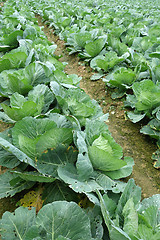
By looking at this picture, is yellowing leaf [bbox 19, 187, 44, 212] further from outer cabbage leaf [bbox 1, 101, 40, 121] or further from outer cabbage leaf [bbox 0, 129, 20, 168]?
outer cabbage leaf [bbox 1, 101, 40, 121]

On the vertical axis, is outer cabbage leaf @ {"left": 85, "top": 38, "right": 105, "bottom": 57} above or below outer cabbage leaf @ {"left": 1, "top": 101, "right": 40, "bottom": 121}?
below

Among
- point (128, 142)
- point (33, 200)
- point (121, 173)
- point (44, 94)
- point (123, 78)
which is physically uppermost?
point (44, 94)

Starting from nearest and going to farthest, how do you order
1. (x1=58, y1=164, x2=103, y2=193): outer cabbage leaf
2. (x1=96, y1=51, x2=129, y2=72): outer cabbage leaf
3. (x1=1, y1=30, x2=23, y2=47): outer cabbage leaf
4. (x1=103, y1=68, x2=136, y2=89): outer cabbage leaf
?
(x1=58, y1=164, x2=103, y2=193): outer cabbage leaf → (x1=103, y1=68, x2=136, y2=89): outer cabbage leaf → (x1=96, y1=51, x2=129, y2=72): outer cabbage leaf → (x1=1, y1=30, x2=23, y2=47): outer cabbage leaf

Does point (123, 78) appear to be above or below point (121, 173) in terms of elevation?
above

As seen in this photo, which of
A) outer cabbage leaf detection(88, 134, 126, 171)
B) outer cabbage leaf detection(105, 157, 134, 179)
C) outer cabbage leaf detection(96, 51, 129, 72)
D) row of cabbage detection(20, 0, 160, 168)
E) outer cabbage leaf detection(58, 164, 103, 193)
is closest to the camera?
outer cabbage leaf detection(58, 164, 103, 193)

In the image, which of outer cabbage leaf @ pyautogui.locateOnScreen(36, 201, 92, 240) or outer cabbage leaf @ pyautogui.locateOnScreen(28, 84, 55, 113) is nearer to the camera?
outer cabbage leaf @ pyautogui.locateOnScreen(36, 201, 92, 240)

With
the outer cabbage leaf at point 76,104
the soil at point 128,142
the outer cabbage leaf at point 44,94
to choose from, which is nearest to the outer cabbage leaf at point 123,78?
the soil at point 128,142

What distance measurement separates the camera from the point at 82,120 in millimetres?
2463

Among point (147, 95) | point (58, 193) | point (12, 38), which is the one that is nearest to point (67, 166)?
point (58, 193)

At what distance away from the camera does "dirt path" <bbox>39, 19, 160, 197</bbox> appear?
8.59 ft

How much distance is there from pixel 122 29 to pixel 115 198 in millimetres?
4948

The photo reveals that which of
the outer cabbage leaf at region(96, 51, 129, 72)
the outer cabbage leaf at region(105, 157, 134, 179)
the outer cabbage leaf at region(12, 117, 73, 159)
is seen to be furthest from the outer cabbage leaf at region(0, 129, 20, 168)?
the outer cabbage leaf at region(96, 51, 129, 72)

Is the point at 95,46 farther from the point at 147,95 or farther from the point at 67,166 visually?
the point at 67,166

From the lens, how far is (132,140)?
10.6ft
